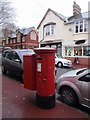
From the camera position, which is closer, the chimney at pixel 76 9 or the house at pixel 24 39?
the chimney at pixel 76 9

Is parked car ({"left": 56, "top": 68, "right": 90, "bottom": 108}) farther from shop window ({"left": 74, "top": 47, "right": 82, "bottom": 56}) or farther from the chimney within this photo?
the chimney

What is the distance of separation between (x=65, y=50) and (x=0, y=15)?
71.8 feet

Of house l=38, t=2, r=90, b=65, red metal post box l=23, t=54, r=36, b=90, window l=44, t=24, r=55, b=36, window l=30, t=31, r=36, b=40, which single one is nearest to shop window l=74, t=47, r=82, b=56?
house l=38, t=2, r=90, b=65

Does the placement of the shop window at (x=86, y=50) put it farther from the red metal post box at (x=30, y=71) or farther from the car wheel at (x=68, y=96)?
the red metal post box at (x=30, y=71)

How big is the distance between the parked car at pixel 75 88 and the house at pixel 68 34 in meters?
16.9

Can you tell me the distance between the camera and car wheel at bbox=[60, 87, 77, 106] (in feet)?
19.9

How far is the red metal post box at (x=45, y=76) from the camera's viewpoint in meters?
5.67

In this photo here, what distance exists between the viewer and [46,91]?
5703mm

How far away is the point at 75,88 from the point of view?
5.96 meters

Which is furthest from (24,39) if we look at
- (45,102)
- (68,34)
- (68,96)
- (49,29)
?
(45,102)

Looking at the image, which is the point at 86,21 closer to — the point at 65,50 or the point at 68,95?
the point at 65,50

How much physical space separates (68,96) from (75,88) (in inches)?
19.3

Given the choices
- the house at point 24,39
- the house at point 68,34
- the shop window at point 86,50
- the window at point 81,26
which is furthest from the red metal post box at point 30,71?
the house at point 24,39

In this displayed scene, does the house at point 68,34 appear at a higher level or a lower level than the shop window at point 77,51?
higher
